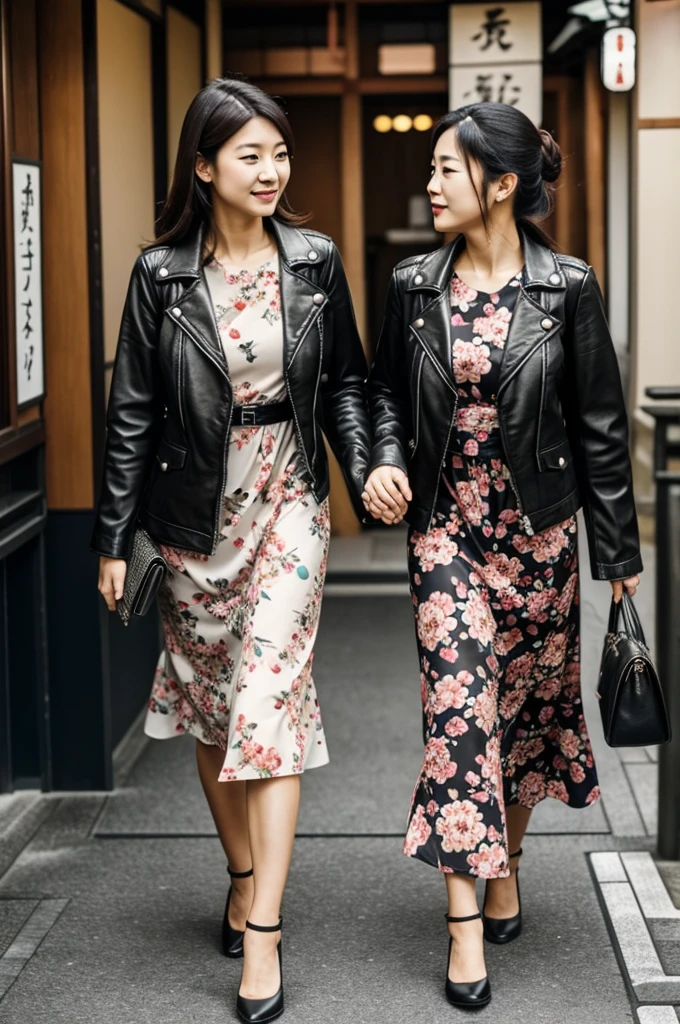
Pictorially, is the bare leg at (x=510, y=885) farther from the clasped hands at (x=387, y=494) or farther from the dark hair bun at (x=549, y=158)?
the dark hair bun at (x=549, y=158)

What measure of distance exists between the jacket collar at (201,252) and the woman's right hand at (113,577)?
0.71 m

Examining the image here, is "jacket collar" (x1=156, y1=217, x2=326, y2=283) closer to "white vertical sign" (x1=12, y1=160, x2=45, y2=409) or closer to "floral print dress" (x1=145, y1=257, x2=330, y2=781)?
"floral print dress" (x1=145, y1=257, x2=330, y2=781)

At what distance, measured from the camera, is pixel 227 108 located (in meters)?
3.81

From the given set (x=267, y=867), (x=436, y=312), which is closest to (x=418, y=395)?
(x=436, y=312)

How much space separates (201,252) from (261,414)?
43cm

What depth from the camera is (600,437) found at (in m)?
3.95

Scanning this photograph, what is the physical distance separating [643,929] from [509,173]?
2.01 m

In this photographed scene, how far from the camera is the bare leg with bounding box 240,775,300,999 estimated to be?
379 centimetres

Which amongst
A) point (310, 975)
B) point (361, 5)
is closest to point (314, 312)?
point (310, 975)

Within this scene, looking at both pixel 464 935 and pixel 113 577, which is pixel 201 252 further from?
pixel 464 935

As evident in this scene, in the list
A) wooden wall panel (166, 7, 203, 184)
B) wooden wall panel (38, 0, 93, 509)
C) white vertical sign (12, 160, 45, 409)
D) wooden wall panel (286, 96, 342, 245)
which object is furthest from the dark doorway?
white vertical sign (12, 160, 45, 409)

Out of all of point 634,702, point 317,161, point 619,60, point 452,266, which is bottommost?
point 634,702

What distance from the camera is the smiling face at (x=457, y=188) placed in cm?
380

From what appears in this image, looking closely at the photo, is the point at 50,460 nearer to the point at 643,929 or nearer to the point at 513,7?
the point at 643,929
